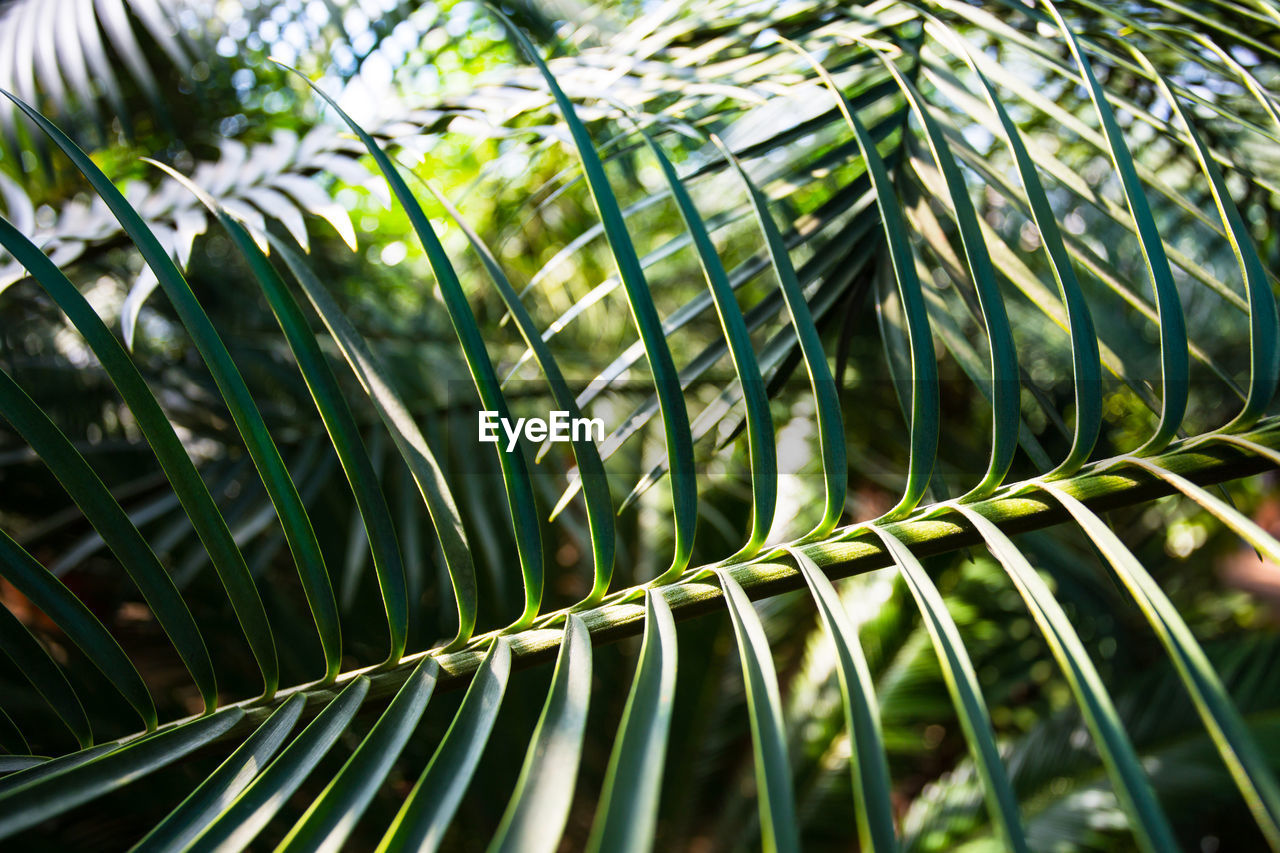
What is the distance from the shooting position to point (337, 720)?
0.30m

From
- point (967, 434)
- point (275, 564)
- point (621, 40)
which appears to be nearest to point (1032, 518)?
point (621, 40)

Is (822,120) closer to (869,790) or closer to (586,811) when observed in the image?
(869,790)

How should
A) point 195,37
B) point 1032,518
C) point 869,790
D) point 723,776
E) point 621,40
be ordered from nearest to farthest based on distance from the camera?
point 869,790, point 1032,518, point 621,40, point 195,37, point 723,776

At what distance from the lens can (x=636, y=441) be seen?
3.76 feet

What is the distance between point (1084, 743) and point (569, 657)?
1.45 metres

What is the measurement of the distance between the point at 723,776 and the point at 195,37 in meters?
1.62

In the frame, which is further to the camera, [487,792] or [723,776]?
[723,776]

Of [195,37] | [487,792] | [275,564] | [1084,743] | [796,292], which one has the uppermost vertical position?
[195,37]

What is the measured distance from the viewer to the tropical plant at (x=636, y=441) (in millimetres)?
274

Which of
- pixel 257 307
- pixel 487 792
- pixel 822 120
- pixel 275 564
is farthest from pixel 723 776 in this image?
pixel 822 120

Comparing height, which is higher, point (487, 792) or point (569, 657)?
point (569, 657)

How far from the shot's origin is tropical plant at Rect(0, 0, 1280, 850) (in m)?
0.27

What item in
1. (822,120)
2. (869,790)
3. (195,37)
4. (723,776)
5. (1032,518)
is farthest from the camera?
(723,776)

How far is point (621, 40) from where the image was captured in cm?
69
